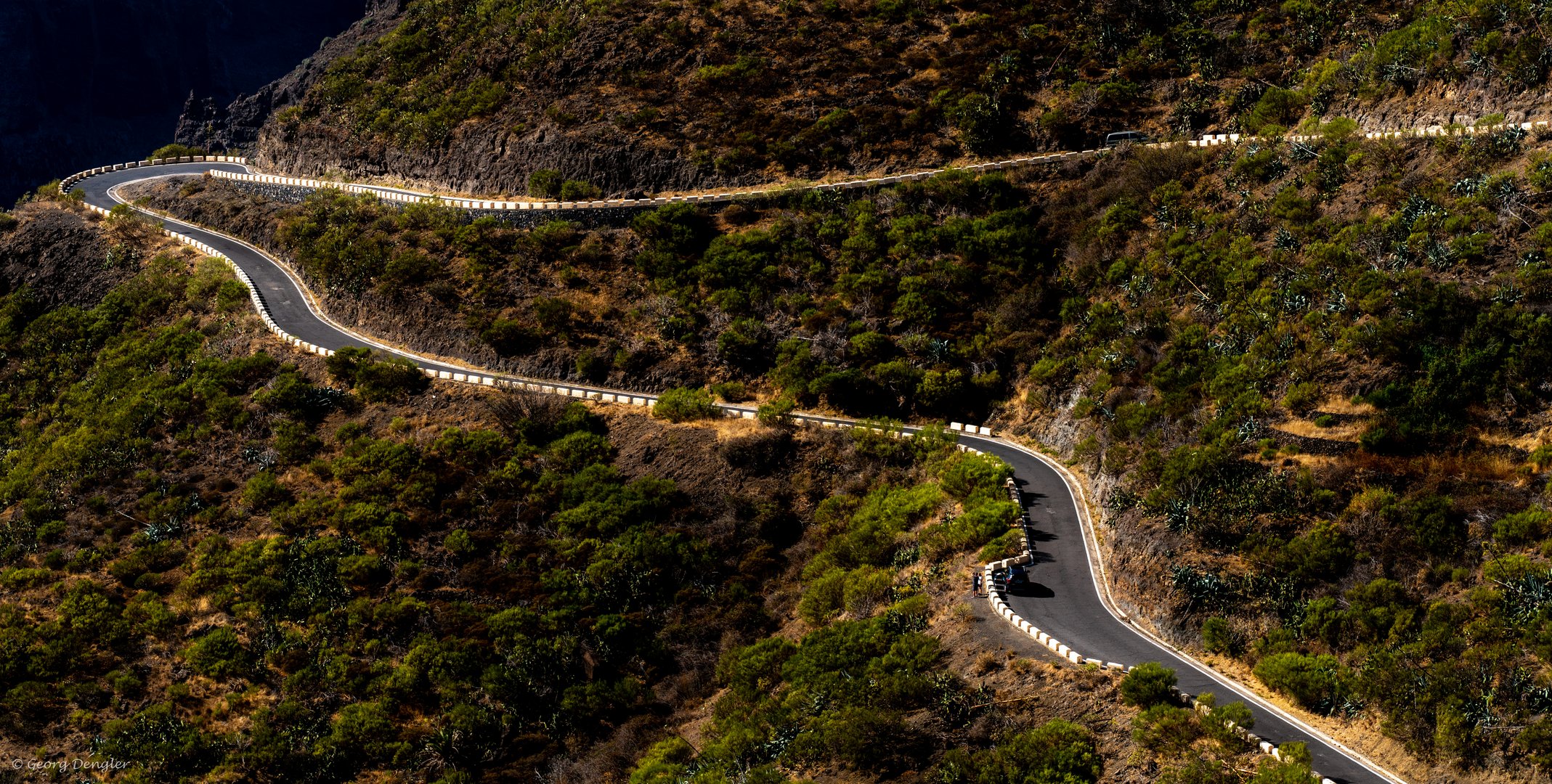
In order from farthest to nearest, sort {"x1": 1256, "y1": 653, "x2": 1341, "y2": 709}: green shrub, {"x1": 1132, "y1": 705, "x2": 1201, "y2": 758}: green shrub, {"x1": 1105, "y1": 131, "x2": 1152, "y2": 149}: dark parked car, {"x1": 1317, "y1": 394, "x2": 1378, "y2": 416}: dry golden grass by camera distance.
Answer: {"x1": 1105, "y1": 131, "x2": 1152, "y2": 149}: dark parked car < {"x1": 1317, "y1": 394, "x2": 1378, "y2": 416}: dry golden grass < {"x1": 1256, "y1": 653, "x2": 1341, "y2": 709}: green shrub < {"x1": 1132, "y1": 705, "x2": 1201, "y2": 758}: green shrub

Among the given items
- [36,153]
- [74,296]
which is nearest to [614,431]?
[74,296]

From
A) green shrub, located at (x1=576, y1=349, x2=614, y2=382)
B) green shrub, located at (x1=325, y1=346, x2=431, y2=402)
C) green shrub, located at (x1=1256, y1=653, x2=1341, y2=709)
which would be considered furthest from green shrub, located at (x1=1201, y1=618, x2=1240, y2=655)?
green shrub, located at (x1=325, y1=346, x2=431, y2=402)

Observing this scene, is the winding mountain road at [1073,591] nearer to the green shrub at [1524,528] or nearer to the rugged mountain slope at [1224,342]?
the rugged mountain slope at [1224,342]

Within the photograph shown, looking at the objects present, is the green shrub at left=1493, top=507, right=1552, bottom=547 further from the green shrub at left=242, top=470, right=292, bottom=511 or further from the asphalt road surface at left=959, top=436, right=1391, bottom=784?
the green shrub at left=242, top=470, right=292, bottom=511

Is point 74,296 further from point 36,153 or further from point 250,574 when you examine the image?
point 36,153

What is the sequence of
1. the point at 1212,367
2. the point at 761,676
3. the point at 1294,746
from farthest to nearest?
the point at 1212,367
the point at 761,676
the point at 1294,746

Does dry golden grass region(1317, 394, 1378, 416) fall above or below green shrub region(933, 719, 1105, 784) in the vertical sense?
above
